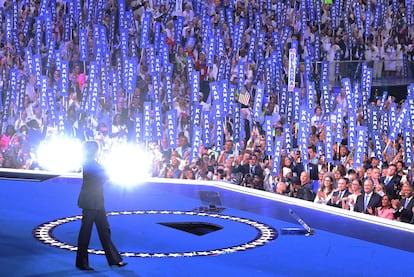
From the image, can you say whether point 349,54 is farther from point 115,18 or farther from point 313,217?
point 313,217

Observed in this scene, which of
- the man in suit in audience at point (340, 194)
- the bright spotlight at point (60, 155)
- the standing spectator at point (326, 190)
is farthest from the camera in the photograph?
the bright spotlight at point (60, 155)

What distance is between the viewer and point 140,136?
504 inches

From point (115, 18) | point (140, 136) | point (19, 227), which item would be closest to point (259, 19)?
point (115, 18)

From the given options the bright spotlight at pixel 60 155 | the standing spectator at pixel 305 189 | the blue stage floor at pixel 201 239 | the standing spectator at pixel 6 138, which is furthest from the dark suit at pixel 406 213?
the standing spectator at pixel 6 138

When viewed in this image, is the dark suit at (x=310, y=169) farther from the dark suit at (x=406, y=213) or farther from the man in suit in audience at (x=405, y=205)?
the dark suit at (x=406, y=213)

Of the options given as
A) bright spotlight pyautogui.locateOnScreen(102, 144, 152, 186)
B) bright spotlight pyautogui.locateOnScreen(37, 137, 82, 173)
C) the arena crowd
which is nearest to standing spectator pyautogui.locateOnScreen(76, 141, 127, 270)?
the arena crowd

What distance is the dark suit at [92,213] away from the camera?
19.9ft

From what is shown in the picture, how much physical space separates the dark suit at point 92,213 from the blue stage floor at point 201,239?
5.3 inches

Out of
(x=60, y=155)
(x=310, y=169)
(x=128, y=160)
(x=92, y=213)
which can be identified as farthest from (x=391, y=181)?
(x=60, y=155)

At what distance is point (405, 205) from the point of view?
9211mm

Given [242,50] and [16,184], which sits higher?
[242,50]

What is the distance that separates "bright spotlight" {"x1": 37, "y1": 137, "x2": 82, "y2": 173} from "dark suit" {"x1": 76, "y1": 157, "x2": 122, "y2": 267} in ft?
21.4

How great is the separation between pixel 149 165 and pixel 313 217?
490 centimetres

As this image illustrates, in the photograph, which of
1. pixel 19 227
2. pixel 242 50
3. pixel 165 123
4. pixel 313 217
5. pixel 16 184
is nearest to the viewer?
pixel 19 227
